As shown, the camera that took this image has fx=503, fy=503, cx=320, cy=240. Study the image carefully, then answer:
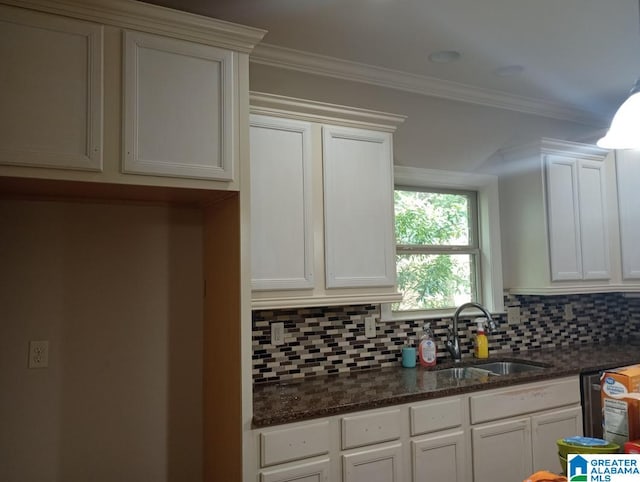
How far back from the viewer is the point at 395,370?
2.87 metres

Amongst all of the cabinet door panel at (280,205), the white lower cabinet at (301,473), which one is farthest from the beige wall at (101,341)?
the white lower cabinet at (301,473)

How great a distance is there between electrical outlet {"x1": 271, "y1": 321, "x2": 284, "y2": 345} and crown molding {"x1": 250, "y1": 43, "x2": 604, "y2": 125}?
4.65ft

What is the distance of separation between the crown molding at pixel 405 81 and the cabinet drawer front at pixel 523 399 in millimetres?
1865

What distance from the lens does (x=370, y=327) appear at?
2.92 metres

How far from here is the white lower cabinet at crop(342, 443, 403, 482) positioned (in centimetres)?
214

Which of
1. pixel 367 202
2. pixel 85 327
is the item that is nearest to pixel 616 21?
pixel 367 202

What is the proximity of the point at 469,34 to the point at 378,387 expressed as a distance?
1.86 meters

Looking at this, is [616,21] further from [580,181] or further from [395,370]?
[395,370]

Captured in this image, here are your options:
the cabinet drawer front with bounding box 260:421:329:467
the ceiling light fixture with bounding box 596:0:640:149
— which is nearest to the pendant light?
the ceiling light fixture with bounding box 596:0:640:149

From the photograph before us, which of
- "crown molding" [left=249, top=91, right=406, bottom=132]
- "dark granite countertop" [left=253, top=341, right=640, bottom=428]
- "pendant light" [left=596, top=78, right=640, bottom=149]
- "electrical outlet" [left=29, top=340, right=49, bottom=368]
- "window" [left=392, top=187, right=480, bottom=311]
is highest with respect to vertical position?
"crown molding" [left=249, top=91, right=406, bottom=132]

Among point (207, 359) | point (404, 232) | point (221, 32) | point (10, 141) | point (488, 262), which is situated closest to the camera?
point (10, 141)

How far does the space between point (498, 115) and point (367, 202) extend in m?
1.56

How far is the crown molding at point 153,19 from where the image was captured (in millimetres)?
1750

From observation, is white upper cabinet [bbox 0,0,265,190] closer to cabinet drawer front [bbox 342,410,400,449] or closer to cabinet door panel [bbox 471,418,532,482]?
cabinet drawer front [bbox 342,410,400,449]
